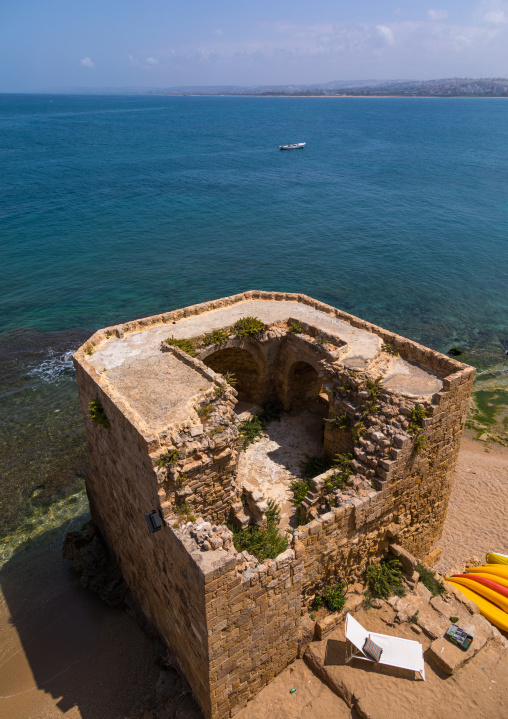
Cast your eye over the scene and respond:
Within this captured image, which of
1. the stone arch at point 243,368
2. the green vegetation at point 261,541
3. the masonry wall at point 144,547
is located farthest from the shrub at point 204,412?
the stone arch at point 243,368

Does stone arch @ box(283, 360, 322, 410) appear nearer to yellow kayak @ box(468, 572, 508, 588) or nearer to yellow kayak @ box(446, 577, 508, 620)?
yellow kayak @ box(446, 577, 508, 620)

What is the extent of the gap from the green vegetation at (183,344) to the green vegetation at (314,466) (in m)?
5.19

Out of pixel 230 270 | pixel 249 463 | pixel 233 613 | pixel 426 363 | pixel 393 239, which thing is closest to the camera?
pixel 233 613

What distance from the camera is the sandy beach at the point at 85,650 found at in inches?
426

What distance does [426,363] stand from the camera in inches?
562

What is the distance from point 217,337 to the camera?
52.3 ft

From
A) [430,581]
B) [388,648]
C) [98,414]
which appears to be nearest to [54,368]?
[98,414]

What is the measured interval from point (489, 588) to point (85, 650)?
12.0 m

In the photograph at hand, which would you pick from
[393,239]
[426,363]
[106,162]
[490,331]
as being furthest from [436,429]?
[106,162]

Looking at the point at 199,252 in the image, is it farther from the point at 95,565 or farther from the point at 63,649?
the point at 63,649

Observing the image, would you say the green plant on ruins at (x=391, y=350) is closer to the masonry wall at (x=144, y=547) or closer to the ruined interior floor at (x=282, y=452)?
the ruined interior floor at (x=282, y=452)

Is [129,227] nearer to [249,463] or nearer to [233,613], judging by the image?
[249,463]

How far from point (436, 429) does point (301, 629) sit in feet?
20.1

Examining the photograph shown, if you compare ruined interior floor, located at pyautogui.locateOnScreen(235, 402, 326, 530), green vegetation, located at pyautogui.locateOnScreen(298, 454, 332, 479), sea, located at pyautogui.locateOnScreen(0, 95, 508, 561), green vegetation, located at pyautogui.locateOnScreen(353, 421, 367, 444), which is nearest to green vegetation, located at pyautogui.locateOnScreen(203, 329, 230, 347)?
ruined interior floor, located at pyautogui.locateOnScreen(235, 402, 326, 530)
